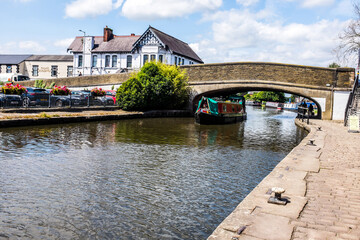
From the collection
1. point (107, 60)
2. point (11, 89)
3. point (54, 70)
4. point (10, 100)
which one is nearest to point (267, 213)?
point (10, 100)

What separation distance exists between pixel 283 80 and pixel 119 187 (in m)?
23.2

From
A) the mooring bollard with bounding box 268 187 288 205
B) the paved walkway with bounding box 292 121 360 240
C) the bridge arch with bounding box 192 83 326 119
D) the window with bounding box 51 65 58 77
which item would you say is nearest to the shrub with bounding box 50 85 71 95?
the bridge arch with bounding box 192 83 326 119

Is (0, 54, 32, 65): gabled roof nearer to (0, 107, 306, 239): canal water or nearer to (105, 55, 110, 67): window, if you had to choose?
(105, 55, 110, 67): window

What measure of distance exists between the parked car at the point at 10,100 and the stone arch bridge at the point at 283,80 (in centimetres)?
1638

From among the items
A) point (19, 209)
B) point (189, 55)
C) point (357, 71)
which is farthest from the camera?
point (189, 55)

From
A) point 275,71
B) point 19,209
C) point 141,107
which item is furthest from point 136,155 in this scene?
point 275,71

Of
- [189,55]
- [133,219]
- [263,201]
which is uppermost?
[189,55]

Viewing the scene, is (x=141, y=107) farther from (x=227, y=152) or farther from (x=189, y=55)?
(x=189, y=55)

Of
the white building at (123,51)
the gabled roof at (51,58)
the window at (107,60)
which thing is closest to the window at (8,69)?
the gabled roof at (51,58)

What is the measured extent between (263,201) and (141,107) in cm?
2191

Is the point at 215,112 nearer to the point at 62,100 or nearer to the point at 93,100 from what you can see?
the point at 93,100

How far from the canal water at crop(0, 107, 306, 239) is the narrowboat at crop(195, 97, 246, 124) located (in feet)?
33.3

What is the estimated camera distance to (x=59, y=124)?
52.8ft

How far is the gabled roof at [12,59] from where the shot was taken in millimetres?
51781
